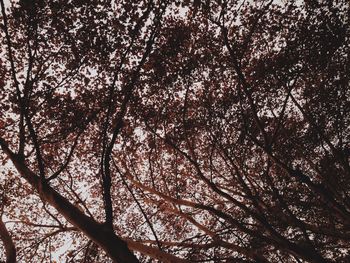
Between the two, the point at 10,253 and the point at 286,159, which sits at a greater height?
the point at 286,159

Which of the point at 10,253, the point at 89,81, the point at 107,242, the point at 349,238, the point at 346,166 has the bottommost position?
the point at 349,238

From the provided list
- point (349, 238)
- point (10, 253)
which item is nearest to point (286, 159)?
point (349, 238)

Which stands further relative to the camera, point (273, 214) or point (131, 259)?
point (273, 214)

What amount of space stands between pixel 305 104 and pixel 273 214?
4192mm

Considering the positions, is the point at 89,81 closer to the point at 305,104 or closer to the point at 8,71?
the point at 8,71

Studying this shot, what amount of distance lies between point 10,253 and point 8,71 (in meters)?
4.83

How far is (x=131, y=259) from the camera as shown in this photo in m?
3.57

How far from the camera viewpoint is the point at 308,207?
29.6 ft

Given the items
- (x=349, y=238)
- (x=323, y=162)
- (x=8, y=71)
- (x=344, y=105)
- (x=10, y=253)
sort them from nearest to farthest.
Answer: (x=10, y=253), (x=349, y=238), (x=8, y=71), (x=344, y=105), (x=323, y=162)

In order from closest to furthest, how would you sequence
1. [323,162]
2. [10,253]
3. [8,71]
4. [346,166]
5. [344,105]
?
[10,253], [346,166], [8,71], [344,105], [323,162]

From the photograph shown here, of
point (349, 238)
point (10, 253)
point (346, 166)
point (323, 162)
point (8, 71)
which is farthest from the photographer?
point (323, 162)

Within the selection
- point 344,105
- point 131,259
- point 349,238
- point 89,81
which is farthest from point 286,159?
point 131,259

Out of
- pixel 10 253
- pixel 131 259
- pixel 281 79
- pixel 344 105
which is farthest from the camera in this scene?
pixel 344 105

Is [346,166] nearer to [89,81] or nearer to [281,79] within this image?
[281,79]
